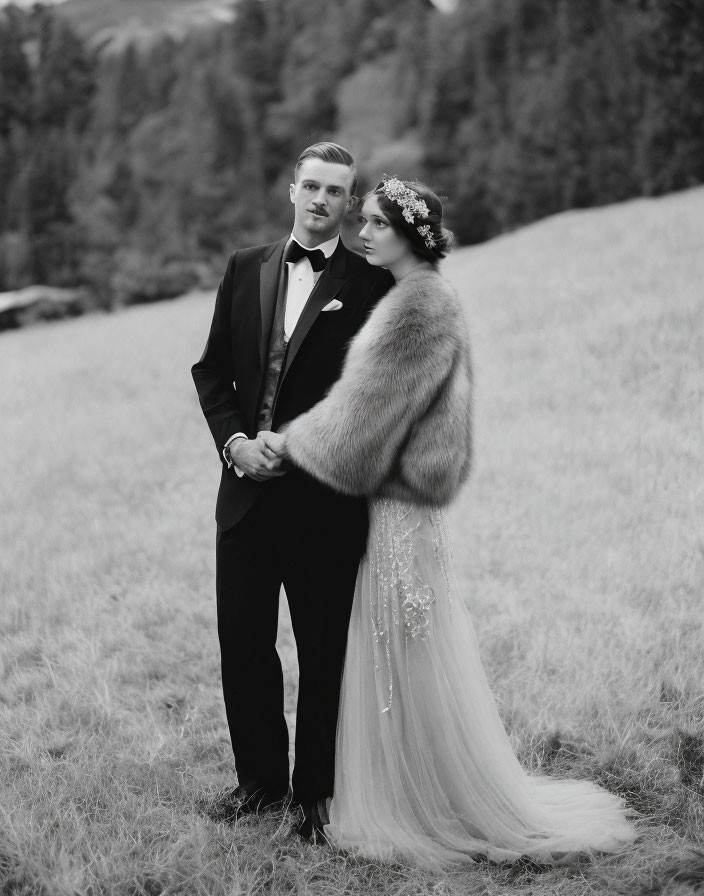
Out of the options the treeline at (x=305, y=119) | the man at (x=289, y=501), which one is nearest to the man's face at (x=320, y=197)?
the man at (x=289, y=501)

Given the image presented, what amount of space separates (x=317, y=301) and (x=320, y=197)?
0.34 meters

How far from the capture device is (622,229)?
15867 millimetres

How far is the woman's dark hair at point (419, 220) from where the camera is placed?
8.73 ft

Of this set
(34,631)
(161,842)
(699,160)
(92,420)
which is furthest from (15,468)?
(699,160)

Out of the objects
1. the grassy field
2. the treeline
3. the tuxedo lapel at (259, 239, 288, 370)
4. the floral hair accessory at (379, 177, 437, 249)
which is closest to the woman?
the floral hair accessory at (379, 177, 437, 249)

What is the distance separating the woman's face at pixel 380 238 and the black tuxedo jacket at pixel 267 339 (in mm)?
179

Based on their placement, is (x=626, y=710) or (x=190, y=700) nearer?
(x=626, y=710)

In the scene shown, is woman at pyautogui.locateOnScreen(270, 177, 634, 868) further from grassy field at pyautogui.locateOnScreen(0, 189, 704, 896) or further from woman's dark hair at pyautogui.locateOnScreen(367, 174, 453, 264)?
grassy field at pyautogui.locateOnScreen(0, 189, 704, 896)

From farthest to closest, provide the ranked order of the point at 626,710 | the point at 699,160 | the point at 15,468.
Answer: the point at 699,160 < the point at 15,468 < the point at 626,710

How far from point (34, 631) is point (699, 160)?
77.2 feet

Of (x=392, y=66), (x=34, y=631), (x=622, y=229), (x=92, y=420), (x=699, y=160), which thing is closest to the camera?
(x=34, y=631)

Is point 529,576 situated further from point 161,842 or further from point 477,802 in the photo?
point 161,842

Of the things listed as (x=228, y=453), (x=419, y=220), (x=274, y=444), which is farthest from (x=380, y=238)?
(x=228, y=453)

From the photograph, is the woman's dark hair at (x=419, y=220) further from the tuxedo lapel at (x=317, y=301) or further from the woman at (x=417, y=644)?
the tuxedo lapel at (x=317, y=301)
